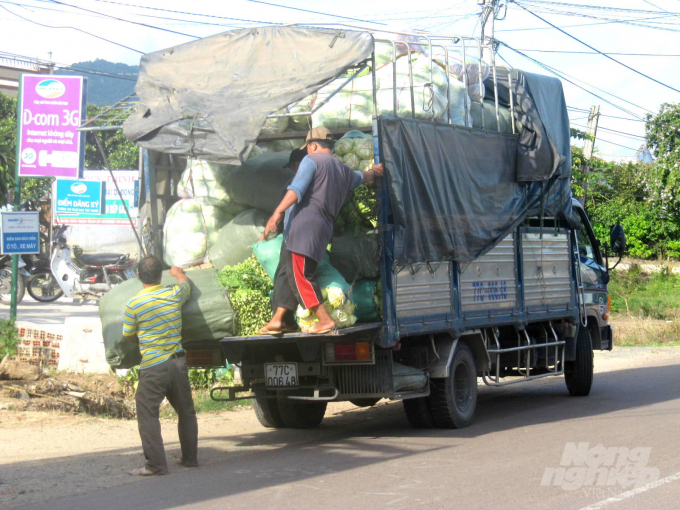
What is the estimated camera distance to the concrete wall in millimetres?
23969

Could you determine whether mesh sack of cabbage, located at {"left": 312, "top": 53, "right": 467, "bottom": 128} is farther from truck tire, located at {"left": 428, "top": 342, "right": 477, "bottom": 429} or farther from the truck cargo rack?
the truck cargo rack

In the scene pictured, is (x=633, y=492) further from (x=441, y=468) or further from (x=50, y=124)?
(x=50, y=124)

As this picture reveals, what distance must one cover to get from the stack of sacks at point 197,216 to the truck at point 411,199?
15.0 inches

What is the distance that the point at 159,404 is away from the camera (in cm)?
589

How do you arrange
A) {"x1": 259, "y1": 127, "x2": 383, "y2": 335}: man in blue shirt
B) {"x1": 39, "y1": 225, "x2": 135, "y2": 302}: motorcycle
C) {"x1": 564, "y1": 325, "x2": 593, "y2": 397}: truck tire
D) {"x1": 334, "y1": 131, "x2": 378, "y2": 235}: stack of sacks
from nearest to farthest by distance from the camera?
{"x1": 259, "y1": 127, "x2": 383, "y2": 335}: man in blue shirt
{"x1": 334, "y1": 131, "x2": 378, "y2": 235}: stack of sacks
{"x1": 564, "y1": 325, "x2": 593, "y2": 397}: truck tire
{"x1": 39, "y1": 225, "x2": 135, "y2": 302}: motorcycle

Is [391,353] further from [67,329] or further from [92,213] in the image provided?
[92,213]

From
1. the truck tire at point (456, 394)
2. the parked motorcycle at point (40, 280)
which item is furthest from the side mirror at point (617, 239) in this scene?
the parked motorcycle at point (40, 280)

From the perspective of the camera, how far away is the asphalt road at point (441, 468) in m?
4.99

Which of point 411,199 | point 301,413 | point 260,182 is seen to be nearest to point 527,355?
point 301,413

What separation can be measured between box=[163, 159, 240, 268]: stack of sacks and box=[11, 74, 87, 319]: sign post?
3.22 meters

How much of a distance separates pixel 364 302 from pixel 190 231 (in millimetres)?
1965

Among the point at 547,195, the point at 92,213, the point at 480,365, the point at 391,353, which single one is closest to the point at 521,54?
the point at 92,213

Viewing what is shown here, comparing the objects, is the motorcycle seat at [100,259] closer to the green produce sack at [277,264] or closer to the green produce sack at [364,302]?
the green produce sack at [277,264]

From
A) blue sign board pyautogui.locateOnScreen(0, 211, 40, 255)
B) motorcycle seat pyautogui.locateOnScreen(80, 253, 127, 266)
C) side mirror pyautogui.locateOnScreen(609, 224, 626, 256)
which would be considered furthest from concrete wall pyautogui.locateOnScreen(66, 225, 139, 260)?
side mirror pyautogui.locateOnScreen(609, 224, 626, 256)
